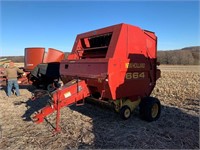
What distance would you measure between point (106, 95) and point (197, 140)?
6.97 ft

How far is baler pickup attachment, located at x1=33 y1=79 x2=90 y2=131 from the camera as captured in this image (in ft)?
15.8

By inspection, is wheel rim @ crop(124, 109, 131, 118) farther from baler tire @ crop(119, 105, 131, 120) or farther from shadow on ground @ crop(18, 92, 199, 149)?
shadow on ground @ crop(18, 92, 199, 149)

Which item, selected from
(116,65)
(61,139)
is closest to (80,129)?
(61,139)

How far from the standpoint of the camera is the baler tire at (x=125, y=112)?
18.2 feet

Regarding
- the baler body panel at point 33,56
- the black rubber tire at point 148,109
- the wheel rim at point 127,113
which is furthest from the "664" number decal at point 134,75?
the baler body panel at point 33,56

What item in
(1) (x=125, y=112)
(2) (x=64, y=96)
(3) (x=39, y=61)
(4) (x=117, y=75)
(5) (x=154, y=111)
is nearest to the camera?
(2) (x=64, y=96)

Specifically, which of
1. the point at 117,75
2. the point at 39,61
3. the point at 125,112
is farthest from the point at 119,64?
the point at 39,61

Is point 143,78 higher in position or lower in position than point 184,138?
higher

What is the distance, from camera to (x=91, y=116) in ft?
20.6

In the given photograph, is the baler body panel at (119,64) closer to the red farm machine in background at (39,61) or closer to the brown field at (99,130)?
the brown field at (99,130)

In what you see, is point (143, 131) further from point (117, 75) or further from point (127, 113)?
point (117, 75)

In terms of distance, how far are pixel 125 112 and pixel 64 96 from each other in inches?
61.9

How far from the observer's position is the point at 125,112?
18.5ft

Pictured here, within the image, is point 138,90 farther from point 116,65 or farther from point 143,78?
point 116,65
